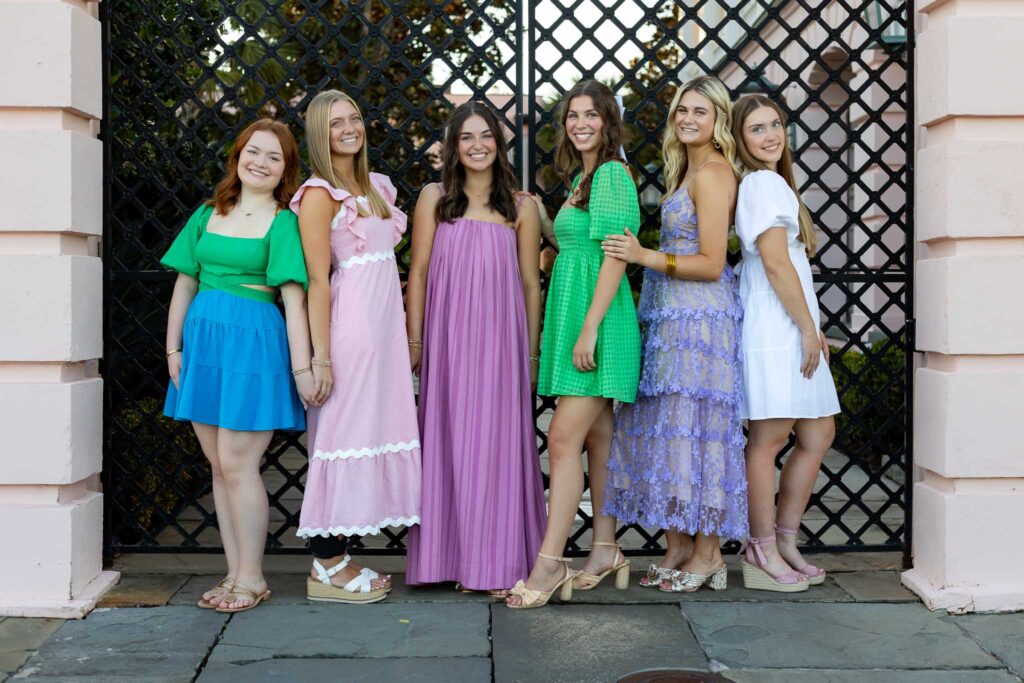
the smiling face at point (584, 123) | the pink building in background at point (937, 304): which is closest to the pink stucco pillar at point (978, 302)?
the pink building in background at point (937, 304)

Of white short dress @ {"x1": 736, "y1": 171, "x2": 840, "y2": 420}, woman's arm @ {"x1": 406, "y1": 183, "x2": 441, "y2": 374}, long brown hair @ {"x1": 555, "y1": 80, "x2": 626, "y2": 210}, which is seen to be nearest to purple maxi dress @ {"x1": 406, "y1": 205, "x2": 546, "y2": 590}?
woman's arm @ {"x1": 406, "y1": 183, "x2": 441, "y2": 374}

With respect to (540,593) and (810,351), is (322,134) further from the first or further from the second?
(810,351)

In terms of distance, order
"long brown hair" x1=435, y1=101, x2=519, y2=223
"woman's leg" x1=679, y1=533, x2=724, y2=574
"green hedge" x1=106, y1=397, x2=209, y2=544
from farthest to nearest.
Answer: "green hedge" x1=106, y1=397, x2=209, y2=544, "woman's leg" x1=679, y1=533, x2=724, y2=574, "long brown hair" x1=435, y1=101, x2=519, y2=223

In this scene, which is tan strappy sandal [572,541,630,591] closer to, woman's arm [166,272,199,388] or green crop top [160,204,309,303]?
green crop top [160,204,309,303]

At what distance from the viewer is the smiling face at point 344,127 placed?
434 cm

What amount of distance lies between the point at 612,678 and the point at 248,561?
5.38ft

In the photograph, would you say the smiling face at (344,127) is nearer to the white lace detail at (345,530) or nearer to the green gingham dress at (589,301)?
the green gingham dress at (589,301)

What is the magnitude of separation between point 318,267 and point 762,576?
229 cm

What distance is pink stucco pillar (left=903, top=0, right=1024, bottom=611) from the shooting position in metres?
4.34

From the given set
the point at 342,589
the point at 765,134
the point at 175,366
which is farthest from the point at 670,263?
the point at 175,366

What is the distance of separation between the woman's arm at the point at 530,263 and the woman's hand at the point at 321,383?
2.85ft

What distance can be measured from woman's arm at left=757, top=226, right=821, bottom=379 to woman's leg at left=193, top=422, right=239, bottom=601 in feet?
7.72

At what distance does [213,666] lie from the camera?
12.3 ft

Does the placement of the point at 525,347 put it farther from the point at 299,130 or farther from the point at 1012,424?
the point at 299,130
